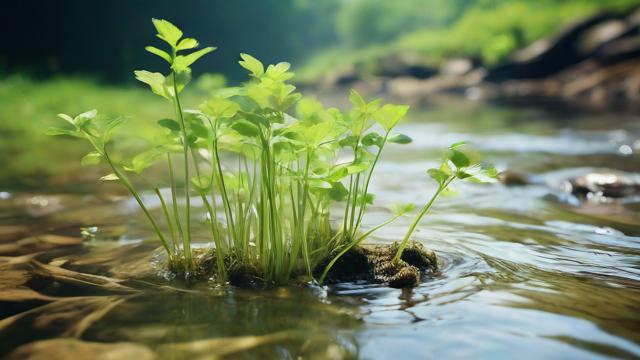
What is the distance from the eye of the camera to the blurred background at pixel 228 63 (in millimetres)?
8523

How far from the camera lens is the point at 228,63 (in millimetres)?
35188

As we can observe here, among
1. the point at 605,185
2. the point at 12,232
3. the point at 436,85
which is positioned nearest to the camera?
the point at 12,232

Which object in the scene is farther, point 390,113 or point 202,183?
point 202,183

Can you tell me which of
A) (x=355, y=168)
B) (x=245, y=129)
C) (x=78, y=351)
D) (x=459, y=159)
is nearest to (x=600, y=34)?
(x=459, y=159)

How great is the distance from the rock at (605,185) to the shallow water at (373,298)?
642 mm

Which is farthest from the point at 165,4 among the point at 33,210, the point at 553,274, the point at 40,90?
the point at 553,274

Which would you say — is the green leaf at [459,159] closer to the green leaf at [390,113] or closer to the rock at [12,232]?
the green leaf at [390,113]

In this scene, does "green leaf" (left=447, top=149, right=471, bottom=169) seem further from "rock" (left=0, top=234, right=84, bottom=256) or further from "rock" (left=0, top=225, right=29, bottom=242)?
"rock" (left=0, top=225, right=29, bottom=242)

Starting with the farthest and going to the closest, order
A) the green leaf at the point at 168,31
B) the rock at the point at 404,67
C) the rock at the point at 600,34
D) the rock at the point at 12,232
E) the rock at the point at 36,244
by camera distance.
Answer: the rock at the point at 404,67 → the rock at the point at 600,34 → the rock at the point at 12,232 → the rock at the point at 36,244 → the green leaf at the point at 168,31

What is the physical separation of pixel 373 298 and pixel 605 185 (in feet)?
9.73

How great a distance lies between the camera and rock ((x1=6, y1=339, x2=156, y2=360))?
1.38m

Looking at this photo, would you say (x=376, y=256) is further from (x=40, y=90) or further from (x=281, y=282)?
(x=40, y=90)

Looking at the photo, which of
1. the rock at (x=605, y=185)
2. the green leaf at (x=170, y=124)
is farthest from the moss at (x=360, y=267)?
the rock at (x=605, y=185)

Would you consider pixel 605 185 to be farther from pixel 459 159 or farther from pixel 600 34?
pixel 600 34
